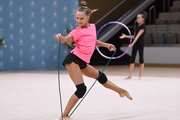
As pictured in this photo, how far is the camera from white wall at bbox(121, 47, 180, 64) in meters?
14.9

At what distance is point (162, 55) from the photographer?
15.2 meters

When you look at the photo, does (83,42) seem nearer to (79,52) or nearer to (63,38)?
(79,52)

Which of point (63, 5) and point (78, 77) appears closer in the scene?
point (78, 77)

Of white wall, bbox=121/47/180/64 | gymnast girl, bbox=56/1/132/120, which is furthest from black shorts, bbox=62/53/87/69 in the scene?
white wall, bbox=121/47/180/64

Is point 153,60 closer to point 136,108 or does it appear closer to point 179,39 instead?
point 179,39

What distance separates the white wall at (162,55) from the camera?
14938 mm

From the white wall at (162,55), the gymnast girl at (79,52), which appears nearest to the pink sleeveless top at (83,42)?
the gymnast girl at (79,52)

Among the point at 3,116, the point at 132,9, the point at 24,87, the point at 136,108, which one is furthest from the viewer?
the point at 132,9

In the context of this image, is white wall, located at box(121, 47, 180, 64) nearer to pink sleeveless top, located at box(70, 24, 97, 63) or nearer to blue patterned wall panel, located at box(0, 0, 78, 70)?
blue patterned wall panel, located at box(0, 0, 78, 70)

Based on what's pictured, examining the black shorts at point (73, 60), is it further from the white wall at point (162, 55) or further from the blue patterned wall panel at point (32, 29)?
the white wall at point (162, 55)

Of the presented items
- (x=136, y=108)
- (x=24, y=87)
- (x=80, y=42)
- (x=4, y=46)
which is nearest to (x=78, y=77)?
(x=80, y=42)

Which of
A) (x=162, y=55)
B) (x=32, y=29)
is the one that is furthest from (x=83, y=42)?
(x=162, y=55)

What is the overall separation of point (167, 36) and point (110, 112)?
1081cm

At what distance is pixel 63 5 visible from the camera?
1300 cm
